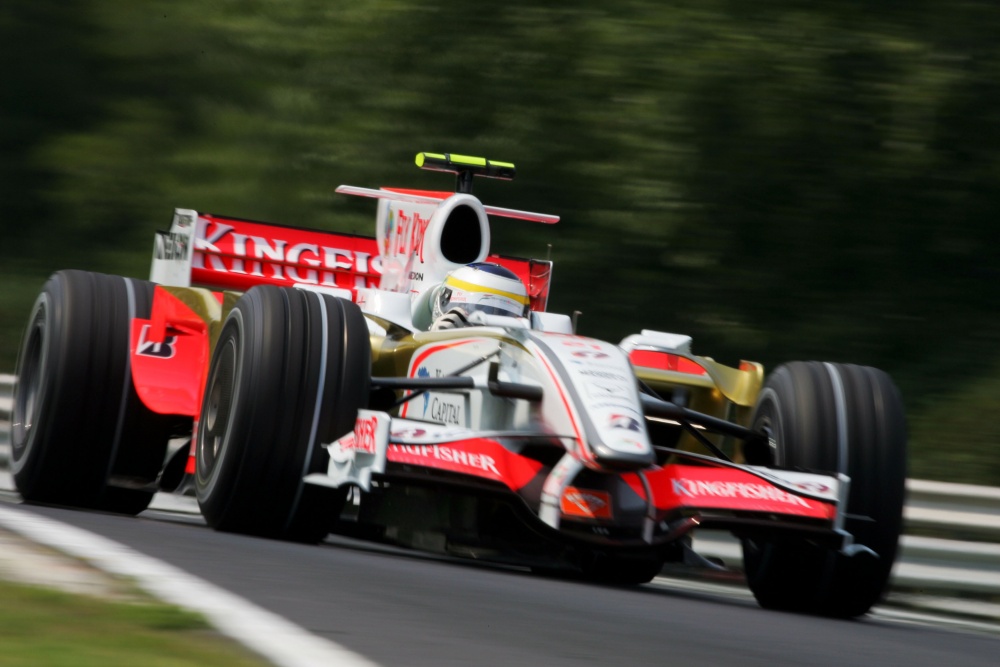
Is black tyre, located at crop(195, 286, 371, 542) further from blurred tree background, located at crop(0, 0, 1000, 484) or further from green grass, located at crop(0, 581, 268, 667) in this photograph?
blurred tree background, located at crop(0, 0, 1000, 484)

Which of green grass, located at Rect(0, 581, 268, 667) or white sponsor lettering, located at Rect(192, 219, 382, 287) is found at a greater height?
white sponsor lettering, located at Rect(192, 219, 382, 287)

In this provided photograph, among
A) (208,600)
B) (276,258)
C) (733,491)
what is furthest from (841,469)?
(276,258)

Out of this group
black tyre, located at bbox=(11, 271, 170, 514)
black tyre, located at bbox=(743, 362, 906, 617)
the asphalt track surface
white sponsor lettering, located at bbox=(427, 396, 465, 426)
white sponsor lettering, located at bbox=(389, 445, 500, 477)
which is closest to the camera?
the asphalt track surface

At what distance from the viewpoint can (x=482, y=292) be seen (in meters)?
7.35

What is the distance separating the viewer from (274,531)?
6.09 meters

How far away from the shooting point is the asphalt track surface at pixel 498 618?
3664 millimetres

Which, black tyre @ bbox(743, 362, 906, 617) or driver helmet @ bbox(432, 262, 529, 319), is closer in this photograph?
black tyre @ bbox(743, 362, 906, 617)

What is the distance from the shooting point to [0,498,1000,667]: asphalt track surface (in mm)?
3664

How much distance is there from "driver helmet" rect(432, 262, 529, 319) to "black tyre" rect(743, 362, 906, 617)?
1.47 m

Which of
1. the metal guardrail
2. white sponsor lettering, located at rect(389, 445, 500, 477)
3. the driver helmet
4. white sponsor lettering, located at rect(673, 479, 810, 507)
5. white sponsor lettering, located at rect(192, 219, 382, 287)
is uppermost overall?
white sponsor lettering, located at rect(192, 219, 382, 287)

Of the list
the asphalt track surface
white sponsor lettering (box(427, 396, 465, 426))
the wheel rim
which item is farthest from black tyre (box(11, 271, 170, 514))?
white sponsor lettering (box(427, 396, 465, 426))

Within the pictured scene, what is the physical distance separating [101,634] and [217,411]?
3347mm

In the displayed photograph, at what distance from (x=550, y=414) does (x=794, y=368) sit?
1326 mm

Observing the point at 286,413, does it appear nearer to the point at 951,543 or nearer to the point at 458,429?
the point at 458,429
